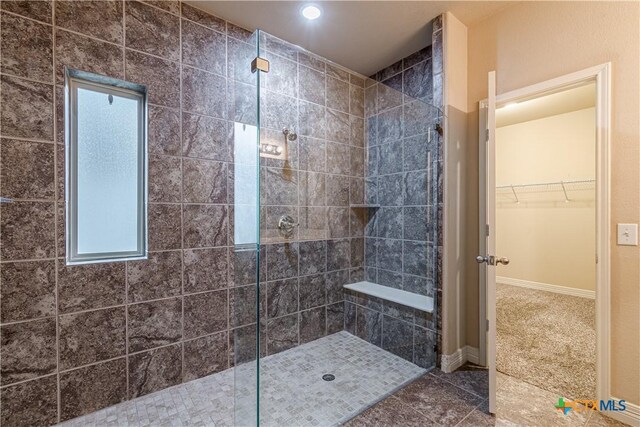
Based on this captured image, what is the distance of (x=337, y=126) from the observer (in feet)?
8.56

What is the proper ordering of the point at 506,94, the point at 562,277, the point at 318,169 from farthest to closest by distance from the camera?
the point at 562,277 → the point at 318,169 → the point at 506,94

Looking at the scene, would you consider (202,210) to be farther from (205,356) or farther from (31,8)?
(31,8)

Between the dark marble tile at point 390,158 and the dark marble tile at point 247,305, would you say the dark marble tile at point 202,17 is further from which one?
the dark marble tile at point 247,305

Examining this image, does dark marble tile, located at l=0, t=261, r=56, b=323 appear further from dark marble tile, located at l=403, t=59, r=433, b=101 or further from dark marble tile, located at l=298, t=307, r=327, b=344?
dark marble tile, located at l=403, t=59, r=433, b=101

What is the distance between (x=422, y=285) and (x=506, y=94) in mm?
1648

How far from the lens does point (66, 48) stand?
63.3 inches

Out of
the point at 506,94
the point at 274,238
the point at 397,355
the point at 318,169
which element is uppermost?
the point at 506,94

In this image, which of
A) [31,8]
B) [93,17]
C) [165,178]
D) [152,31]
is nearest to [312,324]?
[165,178]

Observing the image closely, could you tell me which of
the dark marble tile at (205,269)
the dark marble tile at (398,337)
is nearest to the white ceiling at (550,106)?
the dark marble tile at (398,337)

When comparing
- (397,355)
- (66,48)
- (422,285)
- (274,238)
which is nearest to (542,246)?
(422,285)

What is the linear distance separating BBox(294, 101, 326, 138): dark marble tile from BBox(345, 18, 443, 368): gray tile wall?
20.8 inches

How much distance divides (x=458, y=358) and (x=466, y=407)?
0.52 m

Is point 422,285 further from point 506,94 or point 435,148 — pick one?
point 506,94

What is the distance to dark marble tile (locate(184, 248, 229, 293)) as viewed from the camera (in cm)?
201
